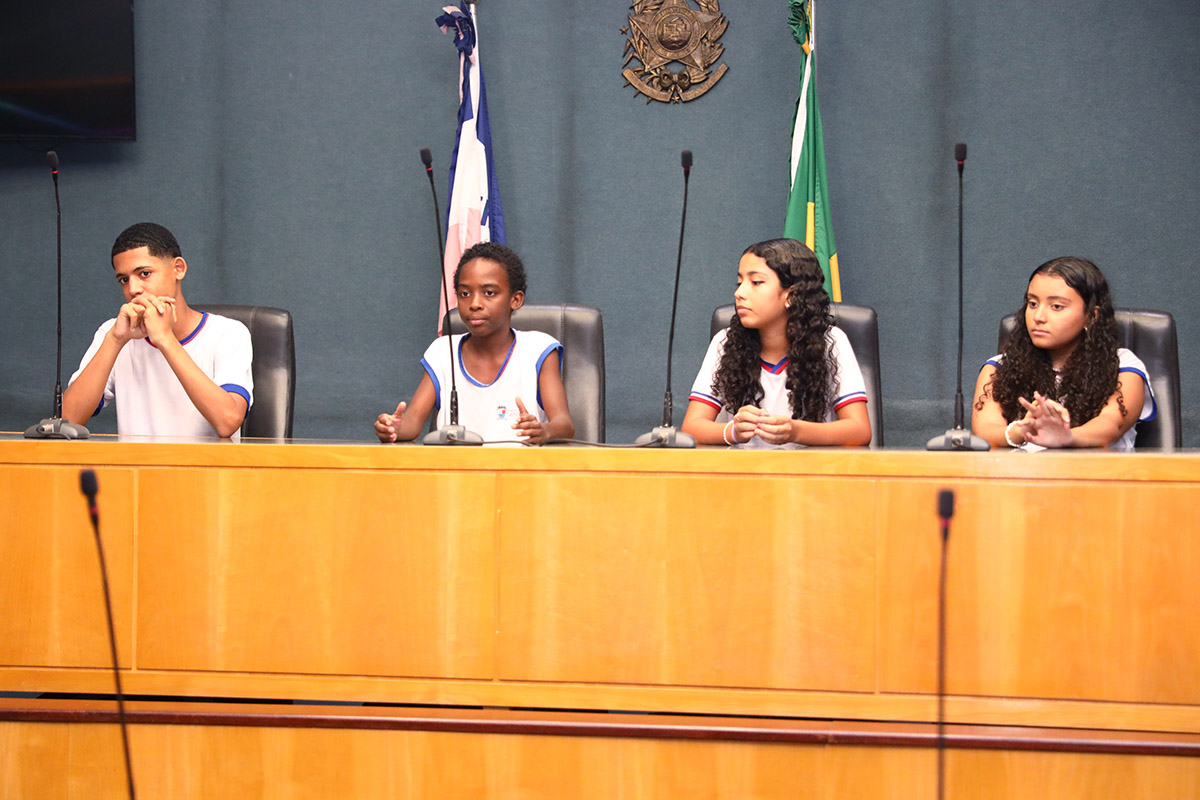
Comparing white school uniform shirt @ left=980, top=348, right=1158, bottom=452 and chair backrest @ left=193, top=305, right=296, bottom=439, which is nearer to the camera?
white school uniform shirt @ left=980, top=348, right=1158, bottom=452

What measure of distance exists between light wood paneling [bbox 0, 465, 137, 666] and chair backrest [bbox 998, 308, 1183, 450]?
2.10 m

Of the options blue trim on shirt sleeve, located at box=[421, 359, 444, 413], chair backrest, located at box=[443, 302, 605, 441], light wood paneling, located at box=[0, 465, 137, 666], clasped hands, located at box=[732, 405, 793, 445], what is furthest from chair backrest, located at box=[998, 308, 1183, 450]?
light wood paneling, located at box=[0, 465, 137, 666]

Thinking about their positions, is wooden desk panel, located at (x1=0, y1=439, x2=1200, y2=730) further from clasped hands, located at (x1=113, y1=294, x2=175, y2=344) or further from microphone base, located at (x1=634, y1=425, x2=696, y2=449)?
clasped hands, located at (x1=113, y1=294, x2=175, y2=344)

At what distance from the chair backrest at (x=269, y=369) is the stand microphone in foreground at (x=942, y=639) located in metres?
1.71

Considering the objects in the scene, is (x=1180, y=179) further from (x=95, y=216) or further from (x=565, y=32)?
(x=95, y=216)

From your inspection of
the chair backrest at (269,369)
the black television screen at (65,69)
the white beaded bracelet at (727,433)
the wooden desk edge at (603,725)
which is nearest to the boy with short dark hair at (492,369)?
the chair backrest at (269,369)

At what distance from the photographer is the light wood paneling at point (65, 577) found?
158 centimetres

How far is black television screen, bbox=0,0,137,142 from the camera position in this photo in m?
3.98

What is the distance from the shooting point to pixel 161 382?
8.23ft

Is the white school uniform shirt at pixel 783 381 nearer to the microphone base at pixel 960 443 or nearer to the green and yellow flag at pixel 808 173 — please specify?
the microphone base at pixel 960 443

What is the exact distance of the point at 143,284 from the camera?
2.45m

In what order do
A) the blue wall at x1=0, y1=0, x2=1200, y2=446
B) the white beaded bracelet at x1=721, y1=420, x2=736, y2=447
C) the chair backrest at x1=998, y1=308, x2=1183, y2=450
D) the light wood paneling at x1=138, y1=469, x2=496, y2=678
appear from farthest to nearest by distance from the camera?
1. the blue wall at x1=0, y1=0, x2=1200, y2=446
2. the chair backrest at x1=998, y1=308, x2=1183, y2=450
3. the white beaded bracelet at x1=721, y1=420, x2=736, y2=447
4. the light wood paneling at x1=138, y1=469, x2=496, y2=678

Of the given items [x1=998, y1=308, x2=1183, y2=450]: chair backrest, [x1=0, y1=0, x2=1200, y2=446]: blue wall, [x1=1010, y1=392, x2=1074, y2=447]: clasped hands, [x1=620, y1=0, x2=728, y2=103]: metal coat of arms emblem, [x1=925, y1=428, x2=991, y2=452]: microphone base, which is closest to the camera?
[x1=925, y1=428, x2=991, y2=452]: microphone base

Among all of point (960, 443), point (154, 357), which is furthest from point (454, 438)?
point (154, 357)
